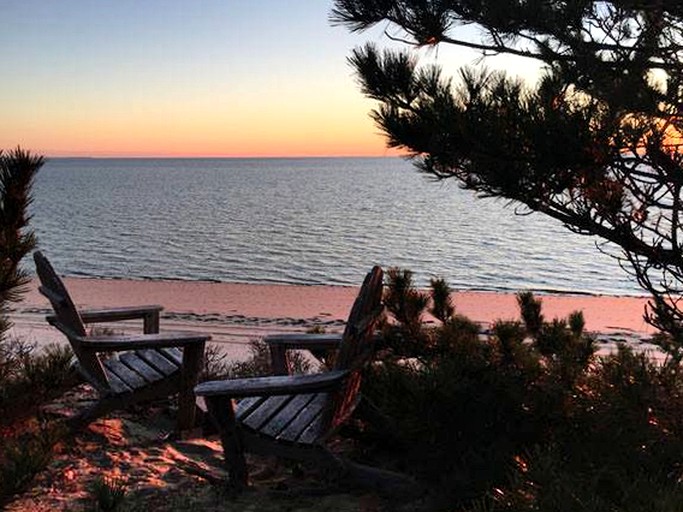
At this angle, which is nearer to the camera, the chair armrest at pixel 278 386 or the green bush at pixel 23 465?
the green bush at pixel 23 465

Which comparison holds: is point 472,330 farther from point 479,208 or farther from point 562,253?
point 479,208

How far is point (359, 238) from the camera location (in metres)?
33.8

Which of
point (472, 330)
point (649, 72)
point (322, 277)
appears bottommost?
point (322, 277)

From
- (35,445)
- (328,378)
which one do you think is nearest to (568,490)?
(35,445)

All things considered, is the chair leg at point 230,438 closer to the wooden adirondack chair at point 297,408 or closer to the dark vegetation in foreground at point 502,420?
the wooden adirondack chair at point 297,408

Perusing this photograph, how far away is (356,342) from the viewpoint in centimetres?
314

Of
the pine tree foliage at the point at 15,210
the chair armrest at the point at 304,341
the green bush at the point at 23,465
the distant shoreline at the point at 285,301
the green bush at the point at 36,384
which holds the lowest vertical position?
the distant shoreline at the point at 285,301

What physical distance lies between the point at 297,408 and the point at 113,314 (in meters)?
1.83

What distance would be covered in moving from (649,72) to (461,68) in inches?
32.9

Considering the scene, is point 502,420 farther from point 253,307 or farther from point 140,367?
point 253,307

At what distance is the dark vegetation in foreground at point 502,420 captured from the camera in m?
1.80

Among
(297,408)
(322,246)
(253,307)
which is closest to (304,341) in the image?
(297,408)

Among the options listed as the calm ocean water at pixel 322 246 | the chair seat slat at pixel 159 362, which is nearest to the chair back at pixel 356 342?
the chair seat slat at pixel 159 362

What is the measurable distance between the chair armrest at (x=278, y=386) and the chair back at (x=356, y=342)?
9 cm
